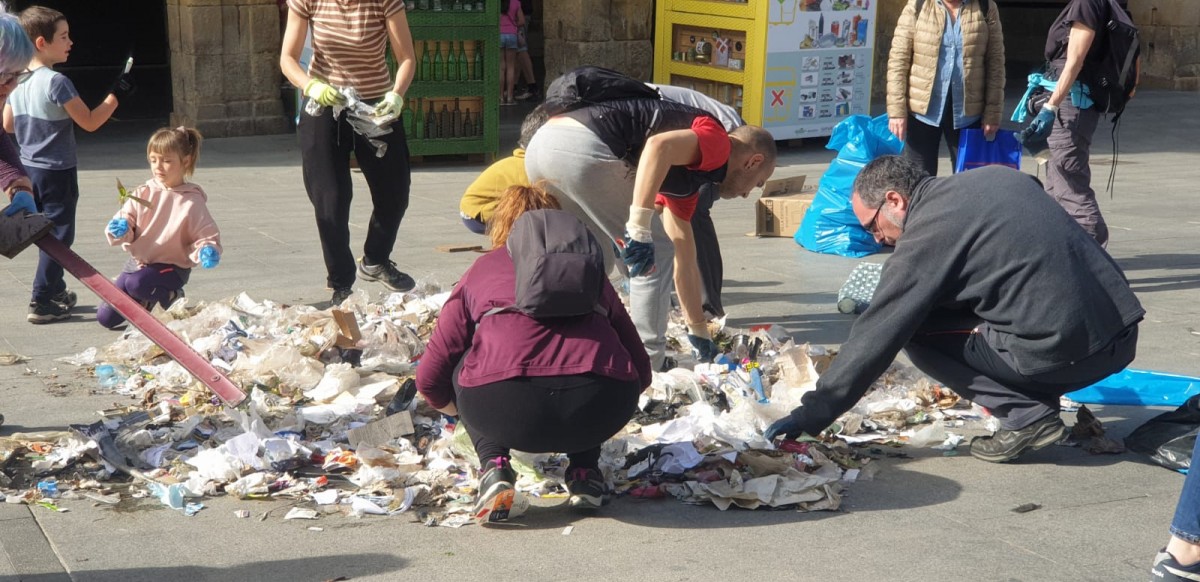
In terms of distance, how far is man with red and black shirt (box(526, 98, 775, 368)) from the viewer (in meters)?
4.49

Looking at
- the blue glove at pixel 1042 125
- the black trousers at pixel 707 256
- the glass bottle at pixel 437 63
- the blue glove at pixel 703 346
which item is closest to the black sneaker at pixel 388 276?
the black trousers at pixel 707 256

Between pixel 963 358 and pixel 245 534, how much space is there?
226 centimetres

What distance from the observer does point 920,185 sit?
13.4 feet

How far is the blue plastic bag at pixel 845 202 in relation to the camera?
7.62 metres

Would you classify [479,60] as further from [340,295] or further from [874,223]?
[874,223]

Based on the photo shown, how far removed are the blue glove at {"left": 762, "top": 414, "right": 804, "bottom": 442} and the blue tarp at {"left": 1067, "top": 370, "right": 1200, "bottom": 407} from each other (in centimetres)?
143

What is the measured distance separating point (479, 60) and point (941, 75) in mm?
4514

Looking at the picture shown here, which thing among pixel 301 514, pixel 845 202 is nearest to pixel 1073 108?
pixel 845 202

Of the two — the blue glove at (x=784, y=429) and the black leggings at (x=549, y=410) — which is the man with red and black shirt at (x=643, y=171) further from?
the black leggings at (x=549, y=410)

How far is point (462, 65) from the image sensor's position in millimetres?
10375

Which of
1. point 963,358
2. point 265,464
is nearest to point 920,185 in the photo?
point 963,358

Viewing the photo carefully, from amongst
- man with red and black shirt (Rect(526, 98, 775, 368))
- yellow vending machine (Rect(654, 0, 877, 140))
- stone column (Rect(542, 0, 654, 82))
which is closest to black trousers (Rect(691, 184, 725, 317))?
man with red and black shirt (Rect(526, 98, 775, 368))

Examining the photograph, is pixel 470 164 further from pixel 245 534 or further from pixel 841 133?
pixel 245 534

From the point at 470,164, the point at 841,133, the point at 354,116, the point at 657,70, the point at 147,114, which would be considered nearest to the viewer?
the point at 354,116
